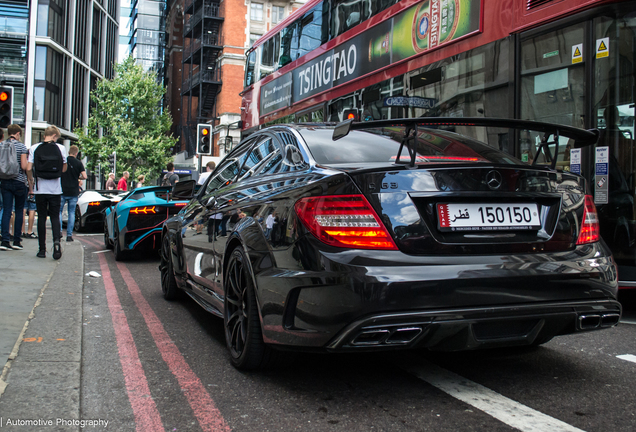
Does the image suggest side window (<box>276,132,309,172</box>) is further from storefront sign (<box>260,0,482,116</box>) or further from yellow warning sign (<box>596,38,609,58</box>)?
storefront sign (<box>260,0,482,116</box>)

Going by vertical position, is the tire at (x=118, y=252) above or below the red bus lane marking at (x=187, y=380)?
above

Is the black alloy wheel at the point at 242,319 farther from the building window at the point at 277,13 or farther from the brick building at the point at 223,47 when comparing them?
the building window at the point at 277,13

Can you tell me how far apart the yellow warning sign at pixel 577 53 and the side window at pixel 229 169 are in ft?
10.5

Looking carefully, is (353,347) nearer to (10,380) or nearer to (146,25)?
(10,380)

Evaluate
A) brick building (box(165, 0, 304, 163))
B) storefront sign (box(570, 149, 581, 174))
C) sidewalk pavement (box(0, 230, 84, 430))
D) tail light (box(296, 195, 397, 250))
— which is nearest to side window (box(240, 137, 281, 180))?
tail light (box(296, 195, 397, 250))

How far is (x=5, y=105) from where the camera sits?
11.2 meters

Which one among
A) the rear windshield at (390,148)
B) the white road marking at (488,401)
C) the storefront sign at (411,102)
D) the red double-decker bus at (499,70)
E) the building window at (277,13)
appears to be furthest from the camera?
the building window at (277,13)

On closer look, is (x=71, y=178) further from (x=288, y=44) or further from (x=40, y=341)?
(x=40, y=341)

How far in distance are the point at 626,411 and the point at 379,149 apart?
1777 mm

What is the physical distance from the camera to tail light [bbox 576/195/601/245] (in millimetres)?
3127

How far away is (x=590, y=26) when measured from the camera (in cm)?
553

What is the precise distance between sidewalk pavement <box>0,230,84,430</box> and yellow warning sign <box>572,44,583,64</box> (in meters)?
4.84

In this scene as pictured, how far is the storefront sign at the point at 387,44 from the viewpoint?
7.13 m

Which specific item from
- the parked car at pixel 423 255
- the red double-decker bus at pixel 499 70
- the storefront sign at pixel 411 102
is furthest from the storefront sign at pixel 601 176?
the storefront sign at pixel 411 102
